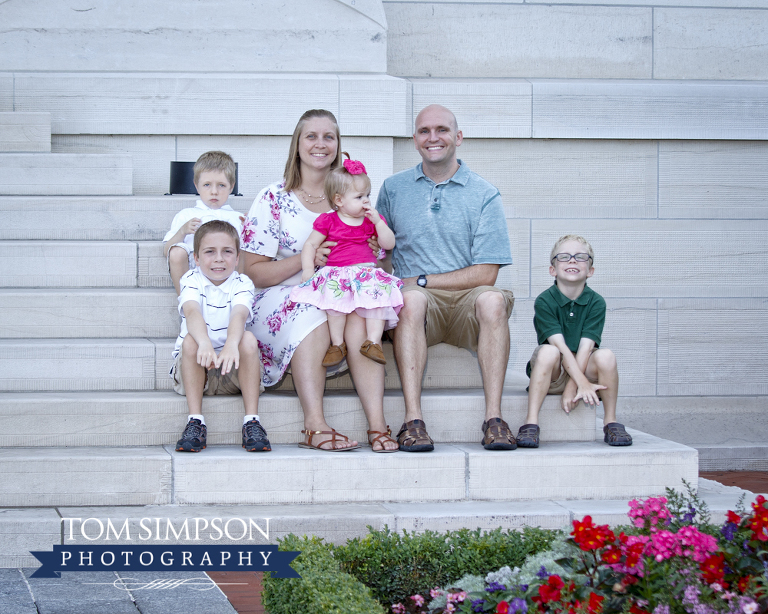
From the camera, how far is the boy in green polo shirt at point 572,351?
4.44 metres

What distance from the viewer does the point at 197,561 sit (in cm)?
368

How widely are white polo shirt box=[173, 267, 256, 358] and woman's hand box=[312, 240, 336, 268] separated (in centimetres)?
39

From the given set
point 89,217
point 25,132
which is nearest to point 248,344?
point 89,217

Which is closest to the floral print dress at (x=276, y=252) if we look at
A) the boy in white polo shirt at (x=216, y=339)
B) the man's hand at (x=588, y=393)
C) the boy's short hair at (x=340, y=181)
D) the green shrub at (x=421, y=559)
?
the boy in white polo shirt at (x=216, y=339)

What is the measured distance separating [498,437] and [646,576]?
1.71 metres

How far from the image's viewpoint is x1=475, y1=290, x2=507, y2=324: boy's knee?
4.45 m

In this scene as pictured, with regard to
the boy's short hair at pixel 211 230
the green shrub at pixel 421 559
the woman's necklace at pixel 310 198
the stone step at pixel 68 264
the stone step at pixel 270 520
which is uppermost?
the woman's necklace at pixel 310 198

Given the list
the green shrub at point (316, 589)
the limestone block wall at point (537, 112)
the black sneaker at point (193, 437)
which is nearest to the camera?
the green shrub at point (316, 589)

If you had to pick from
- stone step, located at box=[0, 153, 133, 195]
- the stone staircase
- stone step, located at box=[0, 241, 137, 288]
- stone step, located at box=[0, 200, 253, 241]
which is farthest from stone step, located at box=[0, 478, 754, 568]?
stone step, located at box=[0, 153, 133, 195]

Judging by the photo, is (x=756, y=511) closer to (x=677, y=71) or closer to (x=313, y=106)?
(x=313, y=106)

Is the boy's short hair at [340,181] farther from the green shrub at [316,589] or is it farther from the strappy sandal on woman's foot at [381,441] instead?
the green shrub at [316,589]

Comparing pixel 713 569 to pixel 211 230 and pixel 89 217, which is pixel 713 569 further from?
pixel 89 217

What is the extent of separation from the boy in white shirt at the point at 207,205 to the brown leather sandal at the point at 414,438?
1.68 metres

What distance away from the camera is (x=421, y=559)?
10.1 feet
